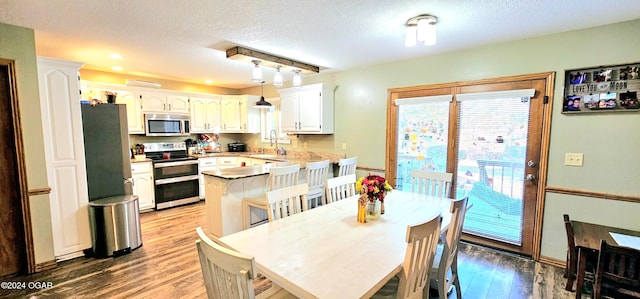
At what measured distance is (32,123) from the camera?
8.09ft

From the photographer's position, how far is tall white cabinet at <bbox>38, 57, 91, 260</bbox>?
8.51 feet

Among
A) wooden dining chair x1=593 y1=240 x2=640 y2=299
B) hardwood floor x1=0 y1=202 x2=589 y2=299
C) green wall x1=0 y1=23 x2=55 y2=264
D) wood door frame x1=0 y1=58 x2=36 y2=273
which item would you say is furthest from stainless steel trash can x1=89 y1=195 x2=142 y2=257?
wooden dining chair x1=593 y1=240 x2=640 y2=299

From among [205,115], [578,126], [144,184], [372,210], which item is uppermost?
[205,115]

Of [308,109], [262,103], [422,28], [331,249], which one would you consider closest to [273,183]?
[331,249]

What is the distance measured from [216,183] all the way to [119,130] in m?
1.38

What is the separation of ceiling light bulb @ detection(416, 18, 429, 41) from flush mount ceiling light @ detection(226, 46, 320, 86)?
1774mm

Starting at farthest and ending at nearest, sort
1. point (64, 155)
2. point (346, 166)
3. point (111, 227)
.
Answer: point (346, 166)
point (111, 227)
point (64, 155)

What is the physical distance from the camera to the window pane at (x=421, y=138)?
11.0ft

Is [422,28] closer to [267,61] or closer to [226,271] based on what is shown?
[267,61]

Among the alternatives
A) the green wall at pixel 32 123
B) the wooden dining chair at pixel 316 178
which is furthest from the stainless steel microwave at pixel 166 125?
the wooden dining chair at pixel 316 178

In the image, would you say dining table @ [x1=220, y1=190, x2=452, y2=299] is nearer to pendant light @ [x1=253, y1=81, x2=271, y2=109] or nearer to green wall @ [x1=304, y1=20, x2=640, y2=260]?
green wall @ [x1=304, y1=20, x2=640, y2=260]

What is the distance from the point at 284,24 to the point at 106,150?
2.52 m

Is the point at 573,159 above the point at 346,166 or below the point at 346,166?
above

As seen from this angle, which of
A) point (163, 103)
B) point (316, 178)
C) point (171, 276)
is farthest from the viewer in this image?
point (163, 103)
